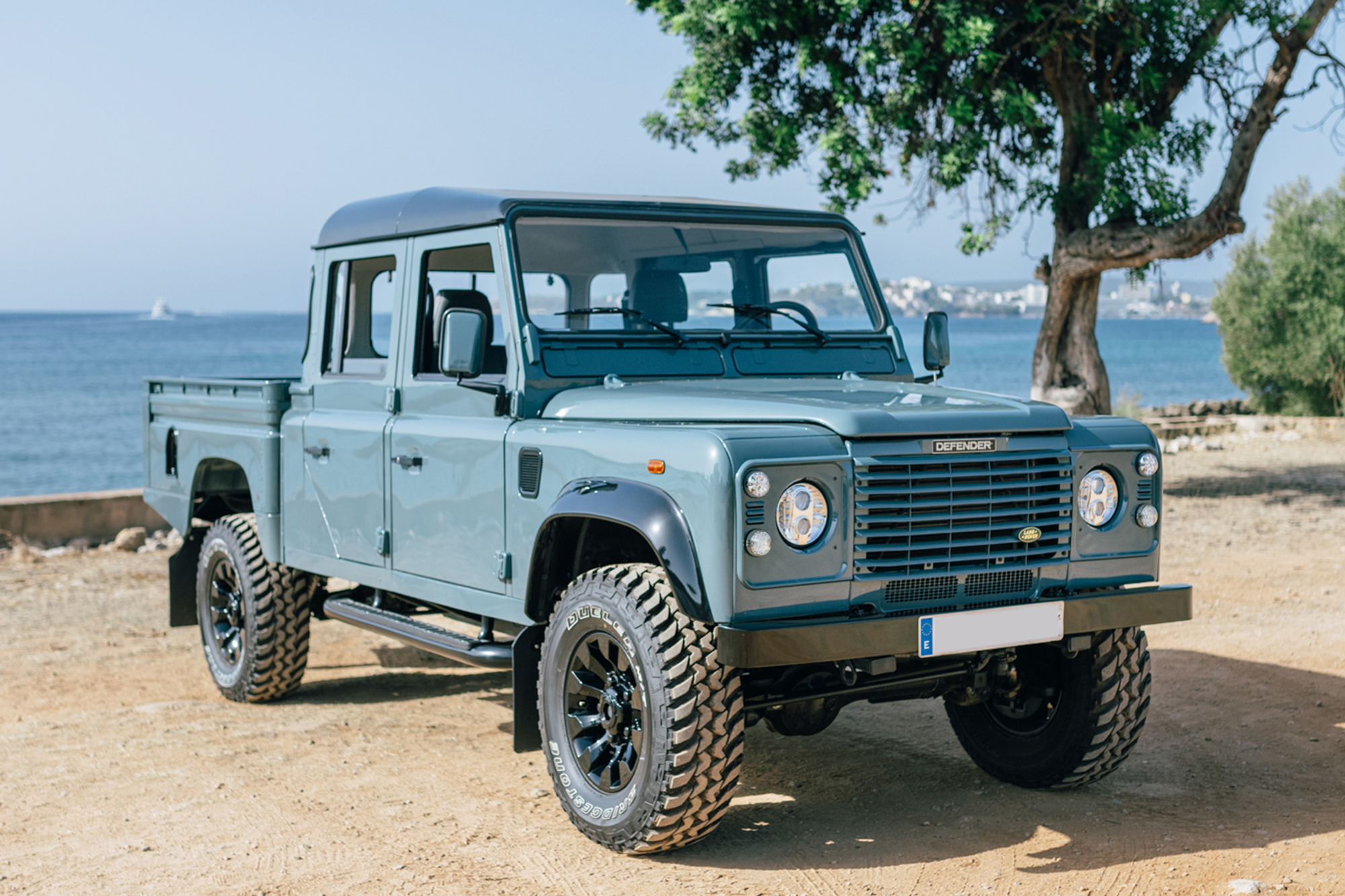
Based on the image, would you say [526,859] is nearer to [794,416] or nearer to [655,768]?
[655,768]

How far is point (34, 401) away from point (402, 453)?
50352 millimetres

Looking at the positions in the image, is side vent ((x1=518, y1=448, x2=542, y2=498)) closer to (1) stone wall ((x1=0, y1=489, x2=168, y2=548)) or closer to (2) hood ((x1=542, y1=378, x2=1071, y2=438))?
(2) hood ((x1=542, y1=378, x2=1071, y2=438))

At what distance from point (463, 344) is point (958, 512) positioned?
1894 mm

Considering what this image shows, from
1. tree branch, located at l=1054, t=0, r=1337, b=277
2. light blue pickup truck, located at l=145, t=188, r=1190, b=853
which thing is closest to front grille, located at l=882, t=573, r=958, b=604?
light blue pickup truck, located at l=145, t=188, r=1190, b=853

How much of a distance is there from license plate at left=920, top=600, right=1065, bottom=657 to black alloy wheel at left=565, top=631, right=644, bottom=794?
0.95 m

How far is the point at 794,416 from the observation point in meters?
4.21

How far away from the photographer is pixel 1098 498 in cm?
455

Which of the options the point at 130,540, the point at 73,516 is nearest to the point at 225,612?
the point at 130,540

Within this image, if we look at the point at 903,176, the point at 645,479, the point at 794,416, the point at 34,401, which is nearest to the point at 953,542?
the point at 794,416

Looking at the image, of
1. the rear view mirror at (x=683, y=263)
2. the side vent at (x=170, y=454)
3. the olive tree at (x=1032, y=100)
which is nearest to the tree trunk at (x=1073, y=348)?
the olive tree at (x=1032, y=100)

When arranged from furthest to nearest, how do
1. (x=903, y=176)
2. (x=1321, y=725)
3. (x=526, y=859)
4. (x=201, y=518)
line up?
(x=903, y=176) < (x=201, y=518) < (x=1321, y=725) < (x=526, y=859)

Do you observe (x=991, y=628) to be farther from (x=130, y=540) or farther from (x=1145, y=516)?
(x=130, y=540)

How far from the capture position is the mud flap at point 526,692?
475cm

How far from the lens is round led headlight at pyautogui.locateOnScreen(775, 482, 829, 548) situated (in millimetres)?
3963
